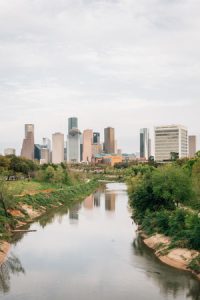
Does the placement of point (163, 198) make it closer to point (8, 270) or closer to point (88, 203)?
point (8, 270)

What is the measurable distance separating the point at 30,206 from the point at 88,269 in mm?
42014

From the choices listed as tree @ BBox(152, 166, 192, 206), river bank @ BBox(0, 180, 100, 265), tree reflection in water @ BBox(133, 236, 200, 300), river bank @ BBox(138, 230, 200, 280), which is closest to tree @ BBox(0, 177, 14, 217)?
river bank @ BBox(0, 180, 100, 265)

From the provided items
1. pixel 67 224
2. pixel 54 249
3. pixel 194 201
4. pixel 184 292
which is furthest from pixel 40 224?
pixel 184 292

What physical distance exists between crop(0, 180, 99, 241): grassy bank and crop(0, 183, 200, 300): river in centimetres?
344

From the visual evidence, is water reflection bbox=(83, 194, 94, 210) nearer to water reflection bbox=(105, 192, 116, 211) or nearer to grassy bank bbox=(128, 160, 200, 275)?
water reflection bbox=(105, 192, 116, 211)

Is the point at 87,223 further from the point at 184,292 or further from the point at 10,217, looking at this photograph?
the point at 184,292

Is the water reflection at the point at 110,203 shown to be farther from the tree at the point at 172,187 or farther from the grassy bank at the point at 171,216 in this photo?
the tree at the point at 172,187

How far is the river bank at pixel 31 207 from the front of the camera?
187ft

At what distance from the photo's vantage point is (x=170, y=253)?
153 feet

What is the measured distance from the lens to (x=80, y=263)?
46.0 m

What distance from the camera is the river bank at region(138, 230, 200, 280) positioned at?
141ft

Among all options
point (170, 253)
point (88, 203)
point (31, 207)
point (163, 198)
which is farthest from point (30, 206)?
point (170, 253)

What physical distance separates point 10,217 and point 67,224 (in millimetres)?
9528

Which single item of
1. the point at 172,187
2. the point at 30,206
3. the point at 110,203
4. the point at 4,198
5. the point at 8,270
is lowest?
the point at 8,270
